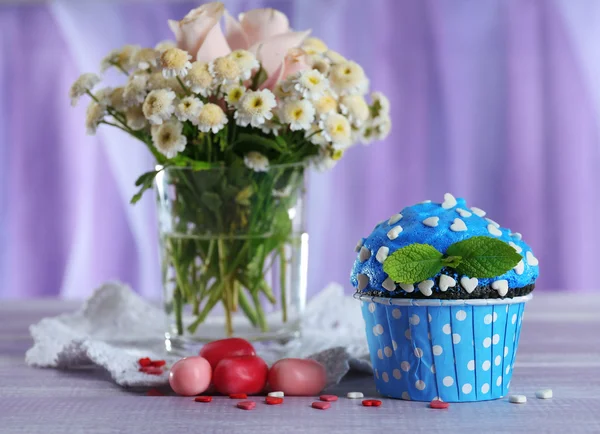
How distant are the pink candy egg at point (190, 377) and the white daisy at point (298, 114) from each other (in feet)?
0.98

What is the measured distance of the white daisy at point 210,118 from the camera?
3.09 feet

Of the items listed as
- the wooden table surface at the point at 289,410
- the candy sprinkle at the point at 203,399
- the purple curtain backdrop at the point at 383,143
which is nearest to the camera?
the wooden table surface at the point at 289,410

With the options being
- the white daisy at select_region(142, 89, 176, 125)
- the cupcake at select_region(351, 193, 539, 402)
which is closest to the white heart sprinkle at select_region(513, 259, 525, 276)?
the cupcake at select_region(351, 193, 539, 402)

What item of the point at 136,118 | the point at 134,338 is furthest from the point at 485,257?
the point at 134,338

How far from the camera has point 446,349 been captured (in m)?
0.78

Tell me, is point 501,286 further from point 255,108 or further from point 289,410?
point 255,108

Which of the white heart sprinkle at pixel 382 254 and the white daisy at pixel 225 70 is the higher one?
the white daisy at pixel 225 70

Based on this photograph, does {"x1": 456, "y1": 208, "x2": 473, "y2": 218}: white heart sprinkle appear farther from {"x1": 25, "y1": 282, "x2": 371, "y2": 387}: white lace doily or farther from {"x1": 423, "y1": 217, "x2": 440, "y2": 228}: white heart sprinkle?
{"x1": 25, "y1": 282, "x2": 371, "y2": 387}: white lace doily

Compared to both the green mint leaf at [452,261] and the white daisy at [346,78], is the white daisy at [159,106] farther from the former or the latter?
the green mint leaf at [452,261]

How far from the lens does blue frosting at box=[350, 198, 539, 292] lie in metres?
0.79

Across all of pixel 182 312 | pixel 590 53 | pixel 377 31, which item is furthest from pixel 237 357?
pixel 590 53

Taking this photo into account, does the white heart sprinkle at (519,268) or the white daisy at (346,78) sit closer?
the white heart sprinkle at (519,268)

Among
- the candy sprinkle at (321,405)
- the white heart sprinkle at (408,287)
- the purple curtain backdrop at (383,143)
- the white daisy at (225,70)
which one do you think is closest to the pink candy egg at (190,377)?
the candy sprinkle at (321,405)

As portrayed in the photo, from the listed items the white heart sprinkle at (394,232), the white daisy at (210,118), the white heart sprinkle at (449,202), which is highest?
the white daisy at (210,118)
